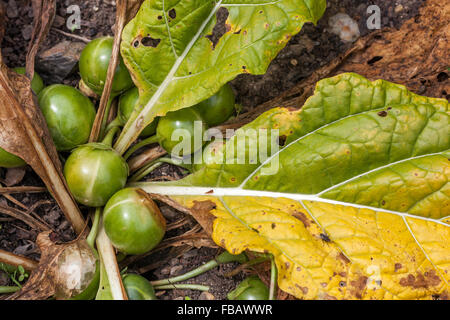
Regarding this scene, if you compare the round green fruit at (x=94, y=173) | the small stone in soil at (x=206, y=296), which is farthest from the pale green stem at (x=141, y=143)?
the small stone in soil at (x=206, y=296)

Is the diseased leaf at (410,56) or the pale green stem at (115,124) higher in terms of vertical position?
the diseased leaf at (410,56)

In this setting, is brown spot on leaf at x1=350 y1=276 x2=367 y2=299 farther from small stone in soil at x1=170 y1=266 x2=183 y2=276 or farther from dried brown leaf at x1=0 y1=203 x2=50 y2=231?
dried brown leaf at x1=0 y1=203 x2=50 y2=231

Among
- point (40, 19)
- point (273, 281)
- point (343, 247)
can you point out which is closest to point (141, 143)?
point (40, 19)

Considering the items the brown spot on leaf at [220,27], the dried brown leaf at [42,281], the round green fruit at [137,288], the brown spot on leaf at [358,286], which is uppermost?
the brown spot on leaf at [220,27]

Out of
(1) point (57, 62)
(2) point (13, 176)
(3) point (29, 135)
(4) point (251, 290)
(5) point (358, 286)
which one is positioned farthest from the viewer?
(1) point (57, 62)

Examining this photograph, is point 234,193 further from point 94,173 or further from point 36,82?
point 36,82

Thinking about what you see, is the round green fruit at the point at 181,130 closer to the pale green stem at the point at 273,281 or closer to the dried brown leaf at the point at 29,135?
the dried brown leaf at the point at 29,135
